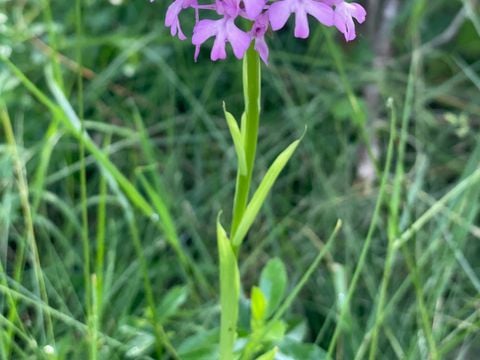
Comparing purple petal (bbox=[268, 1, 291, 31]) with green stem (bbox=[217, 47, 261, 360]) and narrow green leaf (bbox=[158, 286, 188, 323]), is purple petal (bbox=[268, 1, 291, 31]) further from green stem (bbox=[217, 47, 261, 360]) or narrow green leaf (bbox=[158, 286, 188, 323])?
narrow green leaf (bbox=[158, 286, 188, 323])

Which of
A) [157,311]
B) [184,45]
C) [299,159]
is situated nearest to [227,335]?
[157,311]

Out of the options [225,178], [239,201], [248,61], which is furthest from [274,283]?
[225,178]

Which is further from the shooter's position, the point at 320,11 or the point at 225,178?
the point at 225,178

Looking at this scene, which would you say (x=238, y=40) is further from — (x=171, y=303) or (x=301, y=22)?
(x=171, y=303)

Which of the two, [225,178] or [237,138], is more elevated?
[237,138]

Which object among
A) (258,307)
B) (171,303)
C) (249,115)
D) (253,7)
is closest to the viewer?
(253,7)

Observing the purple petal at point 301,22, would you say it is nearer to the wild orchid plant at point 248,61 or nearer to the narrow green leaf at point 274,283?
the wild orchid plant at point 248,61
